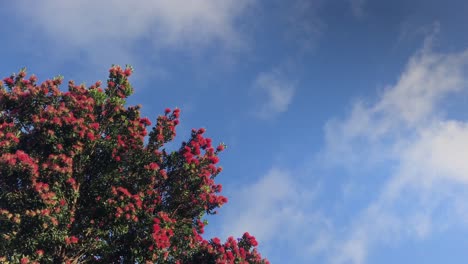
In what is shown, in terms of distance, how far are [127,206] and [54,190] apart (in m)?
2.49

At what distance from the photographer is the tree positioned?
13.2m

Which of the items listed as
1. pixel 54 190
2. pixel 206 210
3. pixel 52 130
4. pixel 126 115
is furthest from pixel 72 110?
pixel 206 210

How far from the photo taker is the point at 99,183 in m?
Result: 14.9

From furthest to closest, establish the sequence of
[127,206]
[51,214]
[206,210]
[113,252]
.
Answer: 1. [206,210]
2. [113,252]
3. [127,206]
4. [51,214]

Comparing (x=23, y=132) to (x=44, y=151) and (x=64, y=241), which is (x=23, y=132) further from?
(x=64, y=241)

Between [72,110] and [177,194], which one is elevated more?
[72,110]

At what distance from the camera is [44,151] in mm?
14508

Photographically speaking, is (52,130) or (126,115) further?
(126,115)

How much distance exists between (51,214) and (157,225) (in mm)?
3517

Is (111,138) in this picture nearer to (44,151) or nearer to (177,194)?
(44,151)

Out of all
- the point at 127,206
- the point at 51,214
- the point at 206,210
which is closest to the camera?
the point at 51,214

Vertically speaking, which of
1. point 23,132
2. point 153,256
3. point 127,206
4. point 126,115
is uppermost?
point 126,115

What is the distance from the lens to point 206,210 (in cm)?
1636

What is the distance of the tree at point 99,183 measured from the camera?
1325cm
